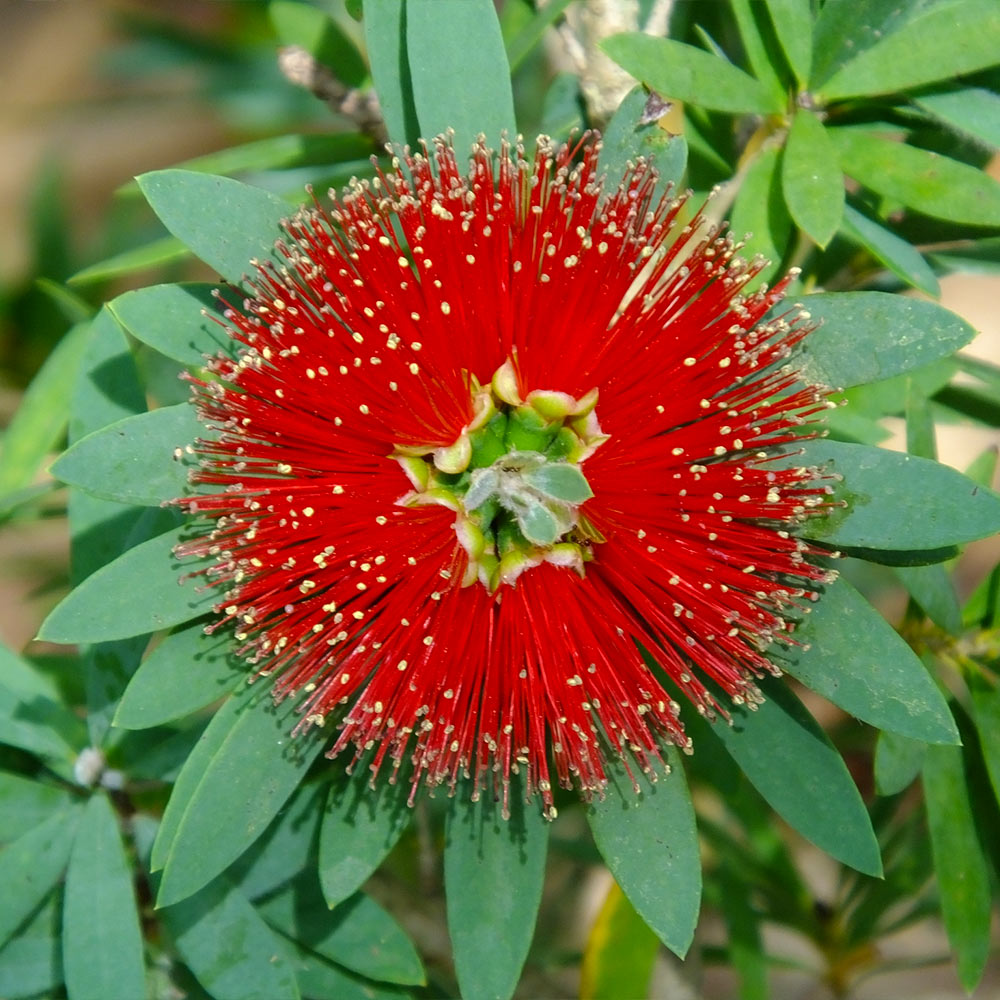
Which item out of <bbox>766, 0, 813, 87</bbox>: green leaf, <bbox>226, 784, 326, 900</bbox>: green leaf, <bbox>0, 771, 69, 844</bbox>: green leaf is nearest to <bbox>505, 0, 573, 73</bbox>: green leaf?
<bbox>766, 0, 813, 87</bbox>: green leaf

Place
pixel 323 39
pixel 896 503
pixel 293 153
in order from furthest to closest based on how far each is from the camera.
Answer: pixel 323 39 → pixel 293 153 → pixel 896 503

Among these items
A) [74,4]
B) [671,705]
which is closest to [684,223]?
[671,705]

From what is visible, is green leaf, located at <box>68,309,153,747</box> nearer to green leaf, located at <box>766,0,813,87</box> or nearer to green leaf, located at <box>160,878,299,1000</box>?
green leaf, located at <box>160,878,299,1000</box>

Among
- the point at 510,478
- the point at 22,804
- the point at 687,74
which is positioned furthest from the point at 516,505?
the point at 22,804

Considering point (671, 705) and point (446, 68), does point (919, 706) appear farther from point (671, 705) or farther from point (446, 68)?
point (446, 68)

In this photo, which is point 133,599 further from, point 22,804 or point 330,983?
point 330,983

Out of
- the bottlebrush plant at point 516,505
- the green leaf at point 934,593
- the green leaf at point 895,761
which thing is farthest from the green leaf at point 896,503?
the green leaf at point 895,761
